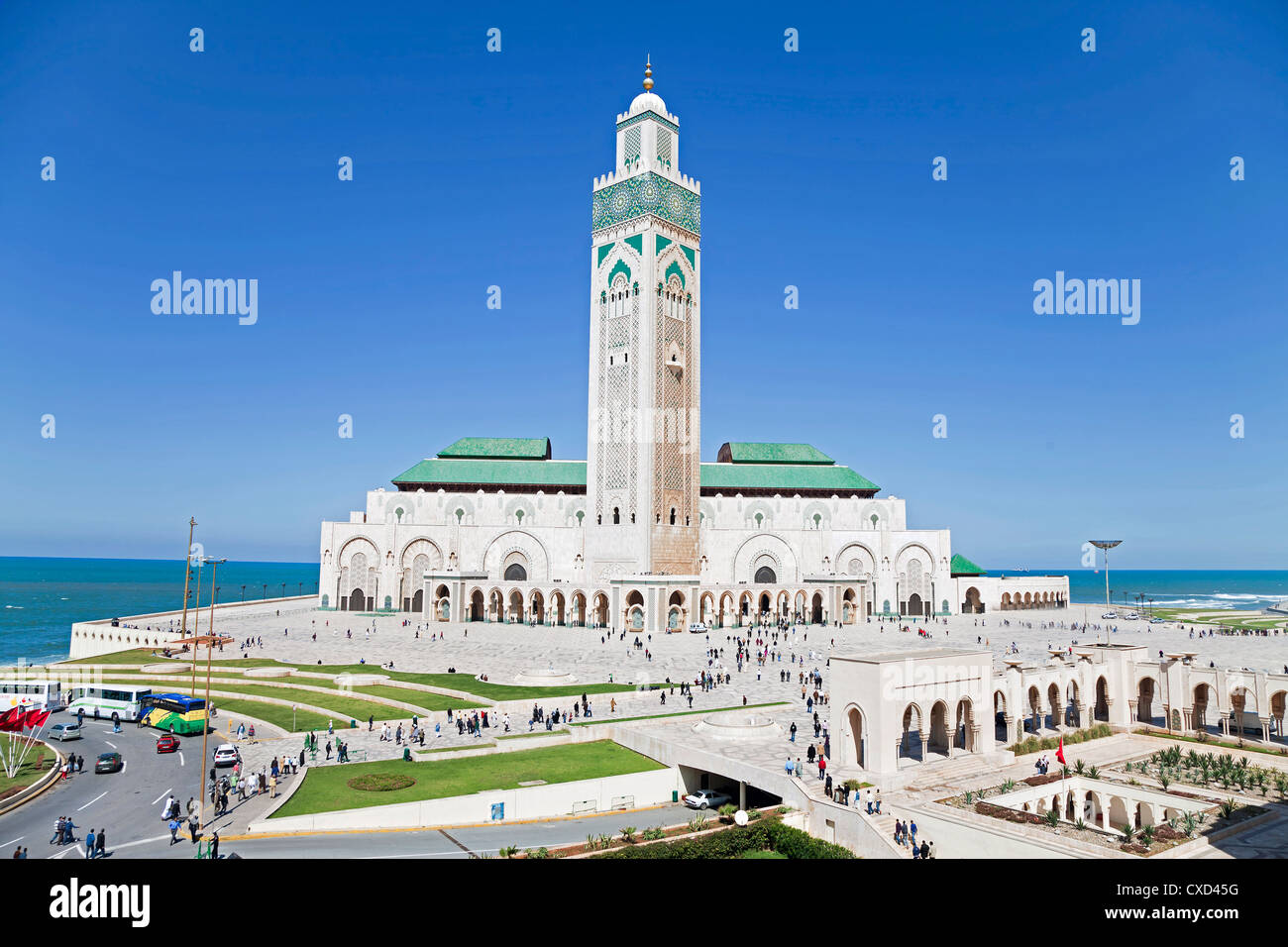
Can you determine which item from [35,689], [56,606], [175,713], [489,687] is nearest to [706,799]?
[489,687]

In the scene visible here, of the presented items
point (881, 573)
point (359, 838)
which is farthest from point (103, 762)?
point (881, 573)

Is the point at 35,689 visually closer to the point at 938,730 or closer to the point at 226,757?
the point at 226,757

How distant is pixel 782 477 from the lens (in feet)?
233

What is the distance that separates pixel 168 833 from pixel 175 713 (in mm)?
11336

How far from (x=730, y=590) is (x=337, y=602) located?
31406 mm

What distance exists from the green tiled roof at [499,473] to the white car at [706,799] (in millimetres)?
46259

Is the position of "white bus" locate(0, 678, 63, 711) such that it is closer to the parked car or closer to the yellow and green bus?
the parked car

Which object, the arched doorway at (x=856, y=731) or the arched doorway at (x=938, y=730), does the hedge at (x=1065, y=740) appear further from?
the arched doorway at (x=856, y=731)

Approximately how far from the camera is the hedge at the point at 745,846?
17.0 m

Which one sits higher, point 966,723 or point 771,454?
point 771,454
